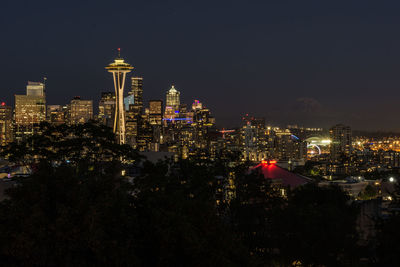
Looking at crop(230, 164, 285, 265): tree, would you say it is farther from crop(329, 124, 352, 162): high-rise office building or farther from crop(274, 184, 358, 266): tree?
crop(329, 124, 352, 162): high-rise office building

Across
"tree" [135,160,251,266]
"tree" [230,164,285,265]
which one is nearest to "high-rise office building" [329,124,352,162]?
"tree" [230,164,285,265]

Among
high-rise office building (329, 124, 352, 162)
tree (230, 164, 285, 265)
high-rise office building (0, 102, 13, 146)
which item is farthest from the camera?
high-rise office building (329, 124, 352, 162)

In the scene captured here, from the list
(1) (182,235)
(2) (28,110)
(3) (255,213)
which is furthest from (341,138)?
(1) (182,235)

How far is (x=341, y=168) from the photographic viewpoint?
10856 centimetres

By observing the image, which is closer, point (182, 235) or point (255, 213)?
point (182, 235)

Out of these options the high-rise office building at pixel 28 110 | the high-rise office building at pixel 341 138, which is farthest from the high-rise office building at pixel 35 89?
the high-rise office building at pixel 341 138

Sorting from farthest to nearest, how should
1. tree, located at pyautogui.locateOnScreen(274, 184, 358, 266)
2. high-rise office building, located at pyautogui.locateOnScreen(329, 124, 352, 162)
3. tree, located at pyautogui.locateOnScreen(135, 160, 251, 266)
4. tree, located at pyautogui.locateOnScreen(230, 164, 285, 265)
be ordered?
high-rise office building, located at pyautogui.locateOnScreen(329, 124, 352, 162)
tree, located at pyautogui.locateOnScreen(230, 164, 285, 265)
tree, located at pyautogui.locateOnScreen(274, 184, 358, 266)
tree, located at pyautogui.locateOnScreen(135, 160, 251, 266)

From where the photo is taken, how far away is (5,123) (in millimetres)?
142875

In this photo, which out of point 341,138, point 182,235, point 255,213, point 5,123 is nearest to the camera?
point 182,235

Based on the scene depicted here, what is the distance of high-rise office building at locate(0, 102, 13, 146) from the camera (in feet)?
458

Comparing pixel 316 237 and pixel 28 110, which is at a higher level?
pixel 28 110

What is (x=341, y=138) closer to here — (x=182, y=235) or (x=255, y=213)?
(x=255, y=213)

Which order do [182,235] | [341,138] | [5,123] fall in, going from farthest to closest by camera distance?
[341,138], [5,123], [182,235]

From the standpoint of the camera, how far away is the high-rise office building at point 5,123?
139750 millimetres
